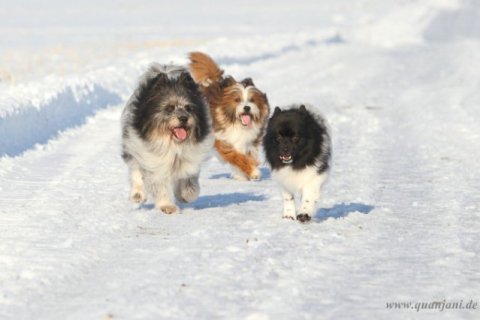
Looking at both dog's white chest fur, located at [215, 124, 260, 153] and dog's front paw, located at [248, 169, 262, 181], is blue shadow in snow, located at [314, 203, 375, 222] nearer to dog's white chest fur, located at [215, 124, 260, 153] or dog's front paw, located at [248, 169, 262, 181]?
dog's front paw, located at [248, 169, 262, 181]

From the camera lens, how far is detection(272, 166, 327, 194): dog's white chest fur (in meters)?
9.33

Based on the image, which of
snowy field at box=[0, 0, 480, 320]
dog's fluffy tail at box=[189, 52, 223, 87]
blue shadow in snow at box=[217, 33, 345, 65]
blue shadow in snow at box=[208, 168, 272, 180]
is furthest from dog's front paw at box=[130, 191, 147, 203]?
blue shadow in snow at box=[217, 33, 345, 65]

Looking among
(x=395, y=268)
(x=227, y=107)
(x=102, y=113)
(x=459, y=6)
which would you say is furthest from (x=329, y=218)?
(x=459, y=6)

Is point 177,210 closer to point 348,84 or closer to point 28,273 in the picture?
point 28,273

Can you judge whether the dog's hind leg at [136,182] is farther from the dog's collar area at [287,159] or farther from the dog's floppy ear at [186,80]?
the dog's collar area at [287,159]

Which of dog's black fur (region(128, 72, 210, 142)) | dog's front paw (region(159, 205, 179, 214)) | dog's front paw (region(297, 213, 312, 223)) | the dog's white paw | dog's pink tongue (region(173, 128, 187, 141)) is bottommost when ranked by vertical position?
the dog's white paw

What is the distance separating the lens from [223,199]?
11.0m

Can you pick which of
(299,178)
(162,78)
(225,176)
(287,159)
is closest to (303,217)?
(299,178)

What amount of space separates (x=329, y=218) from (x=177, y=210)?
1.62m

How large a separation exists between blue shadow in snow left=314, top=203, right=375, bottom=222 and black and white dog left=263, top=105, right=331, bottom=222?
12.7 inches

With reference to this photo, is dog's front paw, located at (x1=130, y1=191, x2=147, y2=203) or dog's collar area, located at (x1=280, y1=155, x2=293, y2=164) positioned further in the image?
dog's front paw, located at (x1=130, y1=191, x2=147, y2=203)

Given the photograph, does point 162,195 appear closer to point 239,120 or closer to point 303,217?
point 303,217

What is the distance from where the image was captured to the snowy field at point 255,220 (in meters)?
6.24

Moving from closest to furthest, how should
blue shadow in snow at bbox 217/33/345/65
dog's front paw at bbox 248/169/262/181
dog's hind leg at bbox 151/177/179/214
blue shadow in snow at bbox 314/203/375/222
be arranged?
blue shadow in snow at bbox 314/203/375/222
dog's hind leg at bbox 151/177/179/214
dog's front paw at bbox 248/169/262/181
blue shadow in snow at bbox 217/33/345/65
